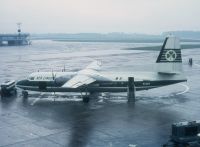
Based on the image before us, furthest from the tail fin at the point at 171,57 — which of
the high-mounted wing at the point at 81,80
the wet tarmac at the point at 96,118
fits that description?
the high-mounted wing at the point at 81,80

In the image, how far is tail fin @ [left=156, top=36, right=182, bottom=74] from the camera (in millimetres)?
42062

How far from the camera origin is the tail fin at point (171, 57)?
42062mm

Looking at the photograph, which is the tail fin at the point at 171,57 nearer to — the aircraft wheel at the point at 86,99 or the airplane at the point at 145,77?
the airplane at the point at 145,77

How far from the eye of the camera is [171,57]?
42.3 m

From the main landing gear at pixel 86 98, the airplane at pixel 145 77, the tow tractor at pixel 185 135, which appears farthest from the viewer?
the airplane at pixel 145 77

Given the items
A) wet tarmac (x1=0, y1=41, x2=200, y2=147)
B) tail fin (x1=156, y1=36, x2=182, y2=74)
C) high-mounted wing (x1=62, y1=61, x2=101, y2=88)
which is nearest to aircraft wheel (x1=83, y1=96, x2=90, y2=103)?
wet tarmac (x1=0, y1=41, x2=200, y2=147)

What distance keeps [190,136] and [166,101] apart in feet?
54.3

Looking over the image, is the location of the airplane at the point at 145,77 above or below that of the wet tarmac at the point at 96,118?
above

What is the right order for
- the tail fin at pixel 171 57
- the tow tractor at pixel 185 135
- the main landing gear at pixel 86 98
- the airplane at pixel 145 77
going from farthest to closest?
1. the tail fin at pixel 171 57
2. the airplane at pixel 145 77
3. the main landing gear at pixel 86 98
4. the tow tractor at pixel 185 135

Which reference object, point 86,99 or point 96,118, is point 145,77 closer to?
point 86,99

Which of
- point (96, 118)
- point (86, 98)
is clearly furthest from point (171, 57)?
point (96, 118)

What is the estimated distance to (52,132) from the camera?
98.3ft

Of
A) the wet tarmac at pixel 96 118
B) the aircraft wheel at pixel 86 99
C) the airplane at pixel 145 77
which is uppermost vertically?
the airplane at pixel 145 77

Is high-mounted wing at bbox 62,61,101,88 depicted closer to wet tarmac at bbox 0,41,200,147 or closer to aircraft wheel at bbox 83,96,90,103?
aircraft wheel at bbox 83,96,90,103
